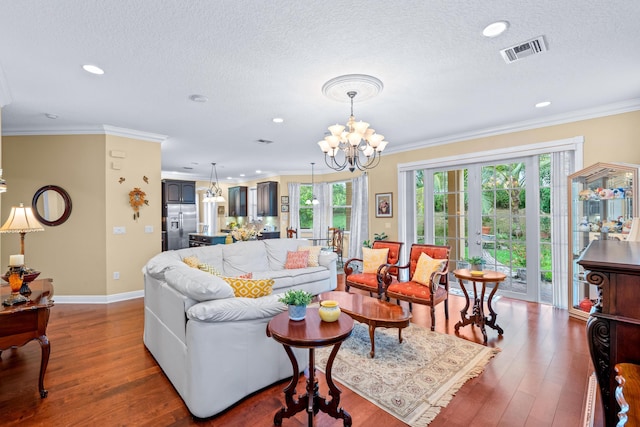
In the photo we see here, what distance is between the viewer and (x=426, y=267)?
379 cm

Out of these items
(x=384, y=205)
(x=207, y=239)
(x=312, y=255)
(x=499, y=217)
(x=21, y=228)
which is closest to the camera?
(x=21, y=228)

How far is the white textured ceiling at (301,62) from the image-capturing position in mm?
1964

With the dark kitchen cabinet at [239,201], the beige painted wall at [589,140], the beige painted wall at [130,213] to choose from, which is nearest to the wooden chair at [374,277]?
the beige painted wall at [589,140]

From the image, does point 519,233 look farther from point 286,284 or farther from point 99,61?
point 99,61

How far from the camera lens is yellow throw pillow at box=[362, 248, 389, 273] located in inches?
176

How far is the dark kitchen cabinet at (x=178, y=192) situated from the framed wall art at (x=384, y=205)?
15.9 ft

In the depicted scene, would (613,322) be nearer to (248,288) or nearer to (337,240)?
(248,288)

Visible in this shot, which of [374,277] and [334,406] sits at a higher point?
[374,277]

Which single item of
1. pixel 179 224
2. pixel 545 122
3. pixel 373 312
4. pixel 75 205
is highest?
pixel 545 122

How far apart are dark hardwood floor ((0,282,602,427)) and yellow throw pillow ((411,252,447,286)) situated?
0.60m

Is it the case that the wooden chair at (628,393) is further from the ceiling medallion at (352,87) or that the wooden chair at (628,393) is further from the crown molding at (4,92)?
the crown molding at (4,92)

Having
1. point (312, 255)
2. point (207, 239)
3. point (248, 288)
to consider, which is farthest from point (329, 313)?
point (207, 239)

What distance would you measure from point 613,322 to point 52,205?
20.7 feet

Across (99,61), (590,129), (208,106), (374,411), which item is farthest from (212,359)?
(590,129)
